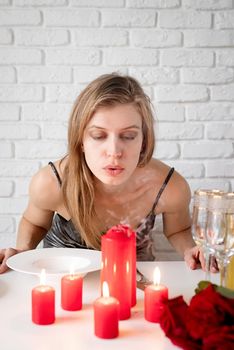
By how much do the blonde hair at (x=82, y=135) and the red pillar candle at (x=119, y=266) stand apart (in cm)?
59

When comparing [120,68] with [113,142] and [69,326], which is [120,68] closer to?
[113,142]

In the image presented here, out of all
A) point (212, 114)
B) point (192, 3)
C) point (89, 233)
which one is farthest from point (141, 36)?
point (89, 233)

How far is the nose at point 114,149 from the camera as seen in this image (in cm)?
123

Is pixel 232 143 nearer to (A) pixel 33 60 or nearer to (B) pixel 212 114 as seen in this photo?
(B) pixel 212 114

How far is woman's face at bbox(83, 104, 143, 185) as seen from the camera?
126cm

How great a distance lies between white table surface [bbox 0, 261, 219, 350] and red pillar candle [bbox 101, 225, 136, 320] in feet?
0.13

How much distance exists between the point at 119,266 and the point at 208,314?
0.77 feet

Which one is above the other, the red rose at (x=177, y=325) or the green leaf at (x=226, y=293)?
the green leaf at (x=226, y=293)

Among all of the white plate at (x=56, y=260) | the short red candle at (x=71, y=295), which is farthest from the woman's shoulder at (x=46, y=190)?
the short red candle at (x=71, y=295)

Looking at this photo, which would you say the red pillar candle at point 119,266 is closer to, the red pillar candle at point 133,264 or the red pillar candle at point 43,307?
the red pillar candle at point 133,264

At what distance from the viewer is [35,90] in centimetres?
210

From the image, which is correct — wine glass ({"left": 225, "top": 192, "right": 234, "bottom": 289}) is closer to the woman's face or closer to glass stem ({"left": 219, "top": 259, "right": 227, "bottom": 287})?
glass stem ({"left": 219, "top": 259, "right": 227, "bottom": 287})

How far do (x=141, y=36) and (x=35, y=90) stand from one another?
1.84 feet

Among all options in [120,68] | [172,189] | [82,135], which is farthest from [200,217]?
[120,68]
